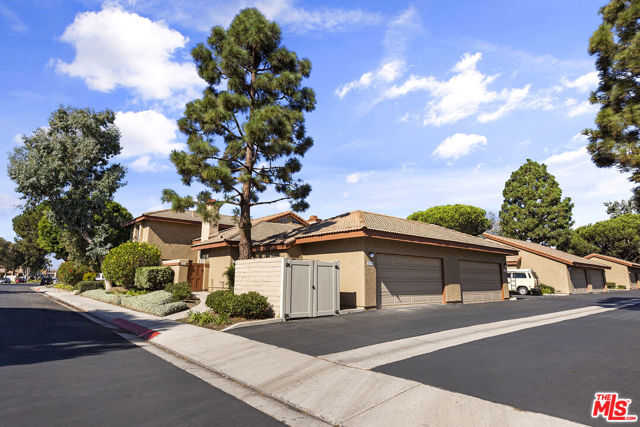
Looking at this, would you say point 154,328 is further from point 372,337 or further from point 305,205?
point 305,205

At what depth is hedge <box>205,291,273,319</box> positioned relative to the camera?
11836 mm

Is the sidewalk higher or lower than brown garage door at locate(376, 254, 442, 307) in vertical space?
lower

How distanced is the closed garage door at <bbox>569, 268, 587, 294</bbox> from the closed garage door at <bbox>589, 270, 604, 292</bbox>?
Answer: 2.45 m

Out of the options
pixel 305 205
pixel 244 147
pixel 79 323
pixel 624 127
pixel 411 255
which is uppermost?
pixel 244 147

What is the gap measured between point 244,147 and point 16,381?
40.9ft

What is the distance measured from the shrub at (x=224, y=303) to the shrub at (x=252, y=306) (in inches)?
7.0

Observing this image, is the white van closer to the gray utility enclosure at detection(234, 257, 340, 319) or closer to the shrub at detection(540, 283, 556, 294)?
the shrub at detection(540, 283, 556, 294)

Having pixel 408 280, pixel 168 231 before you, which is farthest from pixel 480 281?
pixel 168 231

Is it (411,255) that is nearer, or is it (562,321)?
(562,321)

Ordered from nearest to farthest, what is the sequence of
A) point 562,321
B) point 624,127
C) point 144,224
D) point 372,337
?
1. point 372,337
2. point 624,127
3. point 562,321
4. point 144,224

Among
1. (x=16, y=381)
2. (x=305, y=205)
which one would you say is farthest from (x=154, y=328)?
(x=305, y=205)

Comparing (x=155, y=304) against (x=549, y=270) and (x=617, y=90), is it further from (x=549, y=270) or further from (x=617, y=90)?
(x=549, y=270)

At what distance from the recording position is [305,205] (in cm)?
1756

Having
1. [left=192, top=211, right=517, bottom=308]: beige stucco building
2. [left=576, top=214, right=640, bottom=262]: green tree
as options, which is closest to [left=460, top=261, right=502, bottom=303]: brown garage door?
[left=192, top=211, right=517, bottom=308]: beige stucco building
